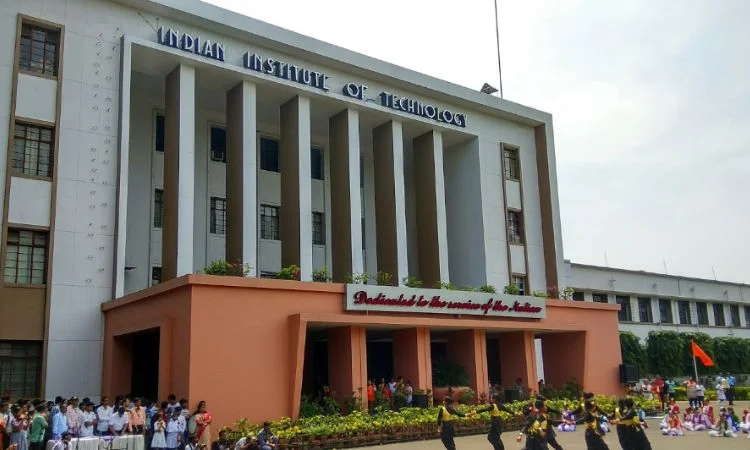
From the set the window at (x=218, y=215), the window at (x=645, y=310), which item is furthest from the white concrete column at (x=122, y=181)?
the window at (x=645, y=310)

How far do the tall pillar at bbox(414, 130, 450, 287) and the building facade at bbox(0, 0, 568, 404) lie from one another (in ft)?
0.30

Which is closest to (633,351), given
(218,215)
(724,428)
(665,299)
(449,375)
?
(665,299)

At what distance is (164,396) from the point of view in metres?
20.5

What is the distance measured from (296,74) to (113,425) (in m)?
16.2

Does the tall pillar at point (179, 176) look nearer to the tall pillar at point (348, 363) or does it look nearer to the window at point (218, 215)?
the window at point (218, 215)

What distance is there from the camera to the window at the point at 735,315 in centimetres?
6012

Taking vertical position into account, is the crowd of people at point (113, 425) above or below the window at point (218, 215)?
below

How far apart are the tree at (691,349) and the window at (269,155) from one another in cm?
3097

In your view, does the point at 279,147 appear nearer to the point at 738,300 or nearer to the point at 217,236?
the point at 217,236

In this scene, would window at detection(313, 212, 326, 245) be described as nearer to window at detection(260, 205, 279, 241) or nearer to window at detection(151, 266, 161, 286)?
window at detection(260, 205, 279, 241)

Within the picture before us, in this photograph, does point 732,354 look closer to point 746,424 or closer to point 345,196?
point 746,424

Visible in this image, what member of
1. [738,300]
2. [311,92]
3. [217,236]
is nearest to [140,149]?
[217,236]

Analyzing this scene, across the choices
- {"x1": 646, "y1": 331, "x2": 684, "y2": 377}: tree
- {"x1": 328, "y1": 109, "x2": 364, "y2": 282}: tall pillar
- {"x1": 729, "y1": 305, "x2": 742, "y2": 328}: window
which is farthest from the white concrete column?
{"x1": 729, "y1": 305, "x2": 742, "y2": 328}: window

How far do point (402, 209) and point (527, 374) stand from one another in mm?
9202
